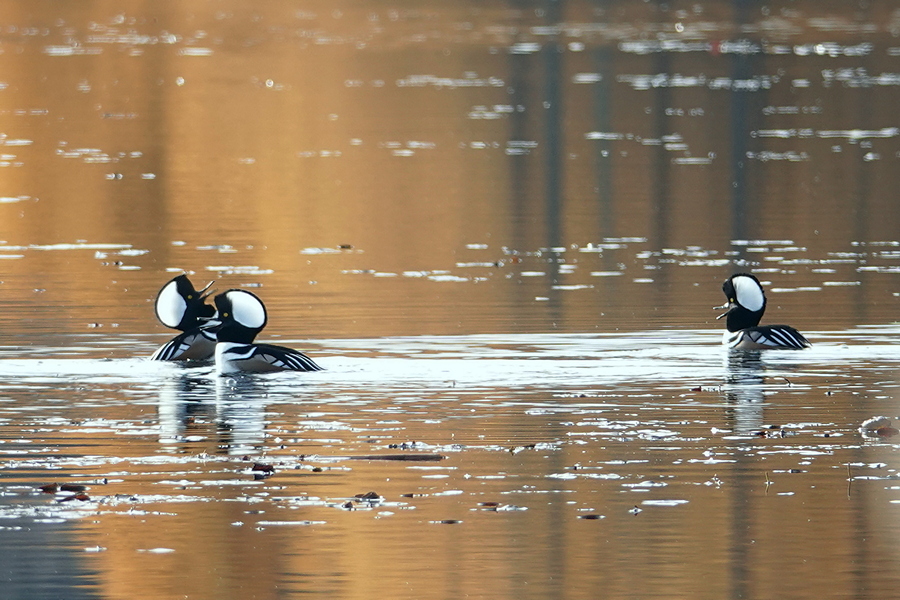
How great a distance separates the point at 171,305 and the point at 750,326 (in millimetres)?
4586

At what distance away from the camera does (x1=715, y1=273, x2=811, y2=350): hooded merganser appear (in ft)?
54.7

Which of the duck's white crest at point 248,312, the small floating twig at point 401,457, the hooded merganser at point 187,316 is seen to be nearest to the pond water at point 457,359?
the small floating twig at point 401,457

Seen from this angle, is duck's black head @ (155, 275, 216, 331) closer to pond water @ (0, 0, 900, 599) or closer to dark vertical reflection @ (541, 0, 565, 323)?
pond water @ (0, 0, 900, 599)


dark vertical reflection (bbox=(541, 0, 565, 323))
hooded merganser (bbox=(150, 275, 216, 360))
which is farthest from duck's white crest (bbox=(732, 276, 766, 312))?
hooded merganser (bbox=(150, 275, 216, 360))

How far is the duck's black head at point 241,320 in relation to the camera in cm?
1611

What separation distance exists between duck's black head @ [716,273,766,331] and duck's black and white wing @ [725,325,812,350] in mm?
143

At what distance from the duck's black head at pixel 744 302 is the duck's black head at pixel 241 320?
12.1ft

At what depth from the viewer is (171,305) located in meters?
17.1

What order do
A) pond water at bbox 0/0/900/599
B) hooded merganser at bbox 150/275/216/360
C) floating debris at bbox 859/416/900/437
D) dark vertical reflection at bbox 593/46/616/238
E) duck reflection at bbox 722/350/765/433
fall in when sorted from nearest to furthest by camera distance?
pond water at bbox 0/0/900/599, floating debris at bbox 859/416/900/437, duck reflection at bbox 722/350/765/433, hooded merganser at bbox 150/275/216/360, dark vertical reflection at bbox 593/46/616/238

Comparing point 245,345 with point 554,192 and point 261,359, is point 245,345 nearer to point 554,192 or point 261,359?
point 261,359

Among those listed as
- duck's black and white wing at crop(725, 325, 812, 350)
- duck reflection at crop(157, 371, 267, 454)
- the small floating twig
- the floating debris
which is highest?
duck's black and white wing at crop(725, 325, 812, 350)

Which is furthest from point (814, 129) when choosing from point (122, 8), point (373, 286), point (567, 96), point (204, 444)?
point (122, 8)

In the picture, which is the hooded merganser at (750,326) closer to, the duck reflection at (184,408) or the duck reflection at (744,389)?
the duck reflection at (744,389)

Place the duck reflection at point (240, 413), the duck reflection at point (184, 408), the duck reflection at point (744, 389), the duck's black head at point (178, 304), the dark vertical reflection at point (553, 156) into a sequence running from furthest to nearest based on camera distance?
the dark vertical reflection at point (553, 156) < the duck's black head at point (178, 304) < the duck reflection at point (744, 389) < the duck reflection at point (184, 408) < the duck reflection at point (240, 413)
